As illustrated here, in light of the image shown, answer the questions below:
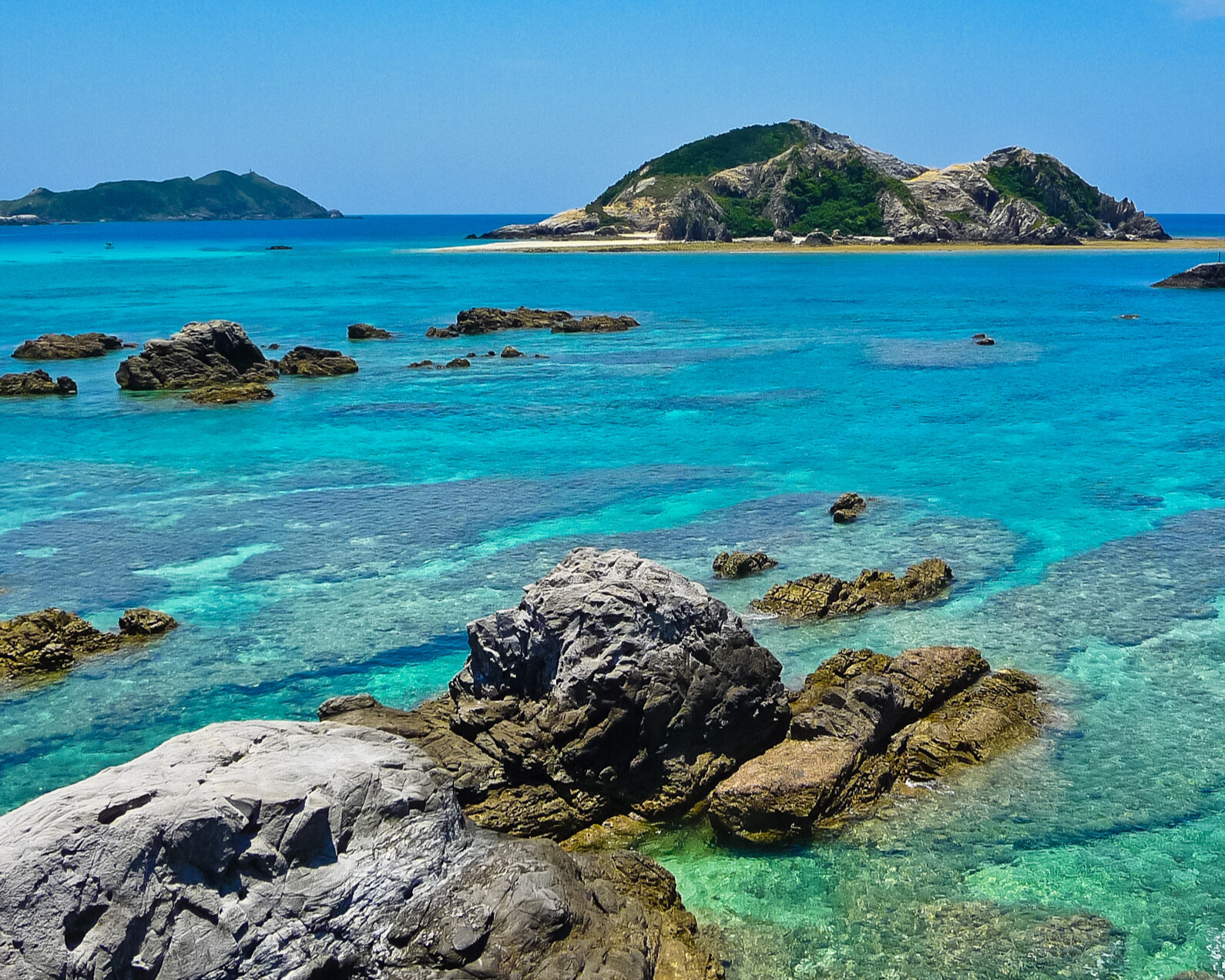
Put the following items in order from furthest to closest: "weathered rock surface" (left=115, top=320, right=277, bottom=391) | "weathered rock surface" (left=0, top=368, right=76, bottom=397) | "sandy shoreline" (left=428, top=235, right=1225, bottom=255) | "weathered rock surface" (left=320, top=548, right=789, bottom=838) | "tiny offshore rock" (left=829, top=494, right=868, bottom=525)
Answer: "sandy shoreline" (left=428, top=235, right=1225, bottom=255) → "weathered rock surface" (left=115, top=320, right=277, bottom=391) → "weathered rock surface" (left=0, top=368, right=76, bottom=397) → "tiny offshore rock" (left=829, top=494, right=868, bottom=525) → "weathered rock surface" (left=320, top=548, right=789, bottom=838)

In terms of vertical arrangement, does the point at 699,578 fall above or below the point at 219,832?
below

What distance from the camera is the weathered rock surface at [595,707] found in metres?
14.5

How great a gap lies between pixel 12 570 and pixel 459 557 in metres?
10.2

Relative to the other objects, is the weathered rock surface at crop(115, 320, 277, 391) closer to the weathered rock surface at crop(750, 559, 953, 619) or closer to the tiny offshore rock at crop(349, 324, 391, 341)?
the tiny offshore rock at crop(349, 324, 391, 341)

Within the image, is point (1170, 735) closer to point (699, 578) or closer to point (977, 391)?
point (699, 578)

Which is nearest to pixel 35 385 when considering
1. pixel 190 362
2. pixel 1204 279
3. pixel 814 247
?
pixel 190 362

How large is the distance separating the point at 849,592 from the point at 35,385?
4178cm

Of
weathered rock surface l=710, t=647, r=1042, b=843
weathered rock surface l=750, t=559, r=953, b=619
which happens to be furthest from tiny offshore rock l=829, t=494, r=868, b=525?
weathered rock surface l=710, t=647, r=1042, b=843

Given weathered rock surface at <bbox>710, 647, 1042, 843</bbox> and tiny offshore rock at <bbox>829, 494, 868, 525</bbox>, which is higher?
weathered rock surface at <bbox>710, 647, 1042, 843</bbox>

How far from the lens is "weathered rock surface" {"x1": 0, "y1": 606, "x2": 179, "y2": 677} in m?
19.9

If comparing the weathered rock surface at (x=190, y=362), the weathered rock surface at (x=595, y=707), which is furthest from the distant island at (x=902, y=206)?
the weathered rock surface at (x=595, y=707)

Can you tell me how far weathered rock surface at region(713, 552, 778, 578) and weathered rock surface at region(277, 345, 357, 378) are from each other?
115 ft

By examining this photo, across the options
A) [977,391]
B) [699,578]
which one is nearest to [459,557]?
[699,578]

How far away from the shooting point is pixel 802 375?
2170 inches
